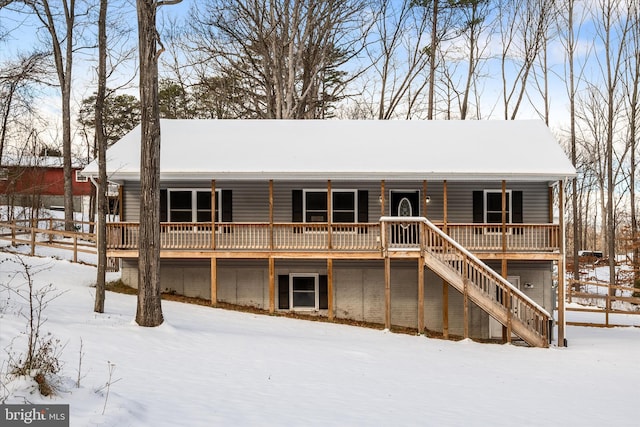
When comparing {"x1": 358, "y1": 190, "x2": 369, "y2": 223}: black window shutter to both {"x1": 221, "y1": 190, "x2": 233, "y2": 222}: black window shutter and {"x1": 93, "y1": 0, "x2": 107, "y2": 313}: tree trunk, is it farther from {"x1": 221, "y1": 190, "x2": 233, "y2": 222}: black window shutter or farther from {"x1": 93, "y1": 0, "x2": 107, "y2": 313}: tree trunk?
{"x1": 93, "y1": 0, "x2": 107, "y2": 313}: tree trunk

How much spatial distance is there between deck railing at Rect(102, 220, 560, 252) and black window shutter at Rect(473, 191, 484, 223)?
2.81 feet

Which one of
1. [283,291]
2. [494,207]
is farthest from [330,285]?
[494,207]

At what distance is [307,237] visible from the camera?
18.9 meters

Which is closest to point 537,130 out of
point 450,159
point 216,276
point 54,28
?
point 450,159

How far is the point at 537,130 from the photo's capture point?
22.2 meters

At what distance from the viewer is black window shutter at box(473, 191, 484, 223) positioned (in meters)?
20.3

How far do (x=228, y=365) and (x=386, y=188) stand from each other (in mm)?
11085

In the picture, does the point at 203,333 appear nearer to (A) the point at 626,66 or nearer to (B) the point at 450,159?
(B) the point at 450,159

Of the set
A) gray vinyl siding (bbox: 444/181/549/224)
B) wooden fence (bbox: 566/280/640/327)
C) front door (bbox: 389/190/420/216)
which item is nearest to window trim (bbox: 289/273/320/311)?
front door (bbox: 389/190/420/216)

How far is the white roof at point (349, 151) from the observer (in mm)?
18406

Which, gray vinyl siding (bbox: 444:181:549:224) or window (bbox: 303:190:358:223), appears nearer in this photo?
gray vinyl siding (bbox: 444:181:549:224)

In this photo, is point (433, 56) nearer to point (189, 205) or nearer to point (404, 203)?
point (404, 203)

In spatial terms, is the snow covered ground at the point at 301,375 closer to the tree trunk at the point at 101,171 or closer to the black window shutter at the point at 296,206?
the tree trunk at the point at 101,171

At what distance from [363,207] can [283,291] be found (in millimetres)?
4402
